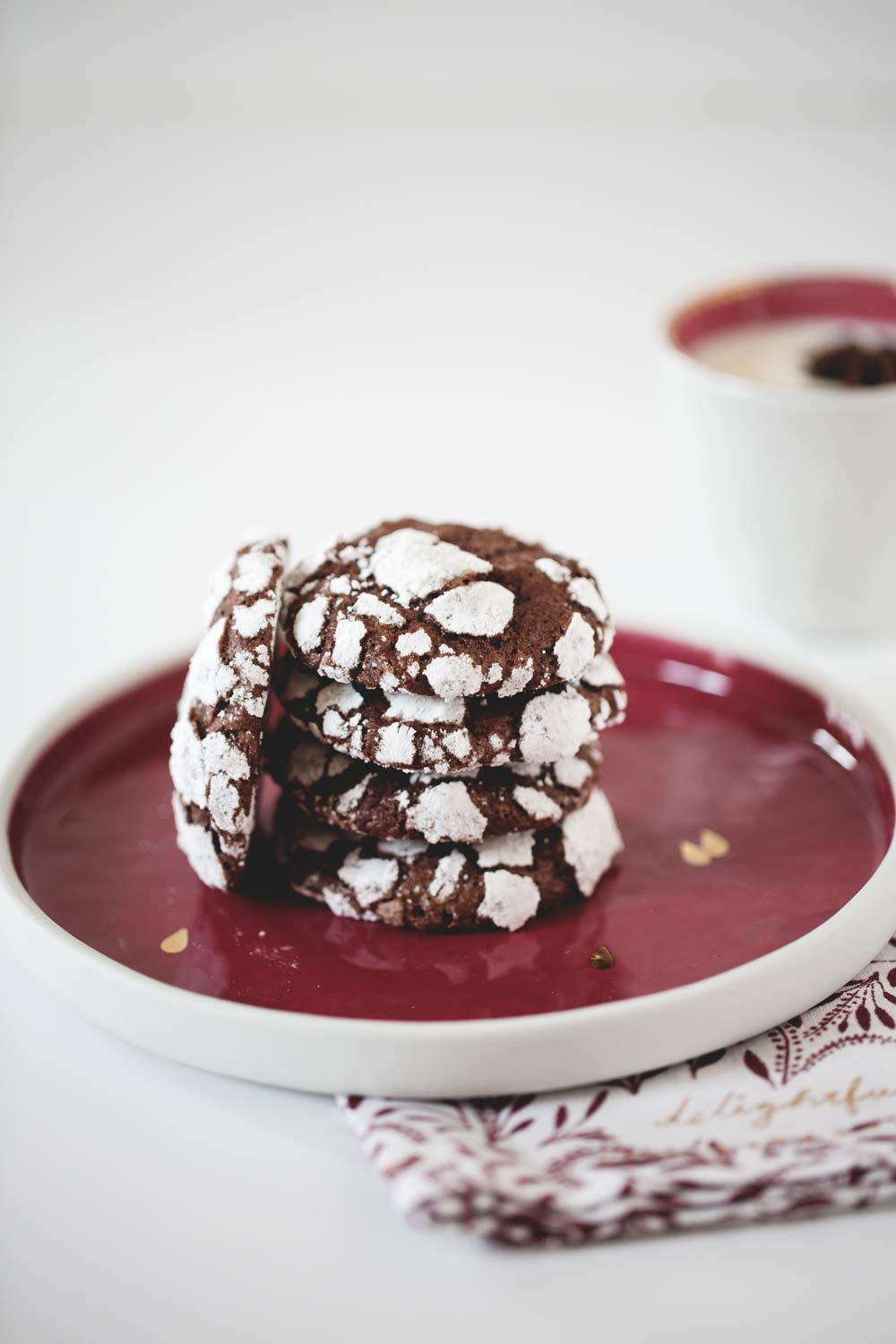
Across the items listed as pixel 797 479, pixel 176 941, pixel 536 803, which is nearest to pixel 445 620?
pixel 536 803

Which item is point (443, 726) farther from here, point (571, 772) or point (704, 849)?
point (704, 849)

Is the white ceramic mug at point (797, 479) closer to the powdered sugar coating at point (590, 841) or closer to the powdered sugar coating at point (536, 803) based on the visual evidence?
the powdered sugar coating at point (590, 841)

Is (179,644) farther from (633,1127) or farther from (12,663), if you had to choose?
(633,1127)

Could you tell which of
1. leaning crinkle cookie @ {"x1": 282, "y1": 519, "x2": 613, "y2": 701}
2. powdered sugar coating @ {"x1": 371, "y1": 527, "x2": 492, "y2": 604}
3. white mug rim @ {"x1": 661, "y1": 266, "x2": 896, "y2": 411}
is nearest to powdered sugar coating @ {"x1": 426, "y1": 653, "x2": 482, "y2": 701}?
leaning crinkle cookie @ {"x1": 282, "y1": 519, "x2": 613, "y2": 701}

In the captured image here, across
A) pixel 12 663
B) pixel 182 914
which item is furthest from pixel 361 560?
pixel 12 663

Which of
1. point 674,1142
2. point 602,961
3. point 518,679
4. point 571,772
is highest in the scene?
point 518,679

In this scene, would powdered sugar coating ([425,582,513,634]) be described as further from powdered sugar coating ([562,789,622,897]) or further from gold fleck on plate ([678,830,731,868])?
gold fleck on plate ([678,830,731,868])

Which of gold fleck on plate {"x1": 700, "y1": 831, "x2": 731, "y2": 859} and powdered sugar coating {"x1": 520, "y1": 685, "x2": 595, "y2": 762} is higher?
powdered sugar coating {"x1": 520, "y1": 685, "x2": 595, "y2": 762}
